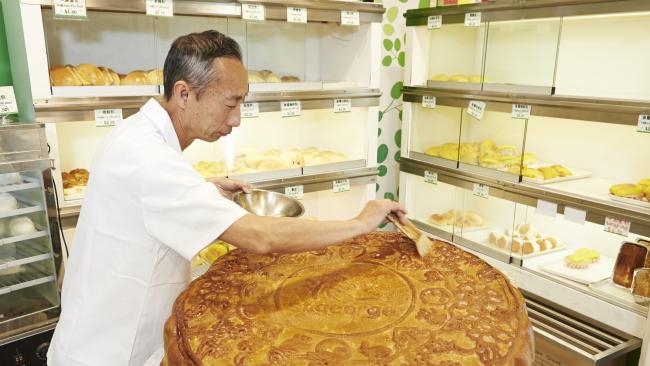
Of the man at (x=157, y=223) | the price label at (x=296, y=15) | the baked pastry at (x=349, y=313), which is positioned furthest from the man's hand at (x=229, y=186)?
the price label at (x=296, y=15)

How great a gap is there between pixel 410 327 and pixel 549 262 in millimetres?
2093

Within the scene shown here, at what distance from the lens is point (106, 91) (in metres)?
2.46

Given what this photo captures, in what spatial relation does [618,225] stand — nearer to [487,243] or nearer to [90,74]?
[487,243]

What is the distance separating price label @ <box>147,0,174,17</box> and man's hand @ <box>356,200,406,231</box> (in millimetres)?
1499

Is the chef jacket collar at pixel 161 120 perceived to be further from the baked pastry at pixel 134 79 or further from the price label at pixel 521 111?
the price label at pixel 521 111

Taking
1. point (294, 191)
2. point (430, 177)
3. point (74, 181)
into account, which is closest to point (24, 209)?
point (74, 181)

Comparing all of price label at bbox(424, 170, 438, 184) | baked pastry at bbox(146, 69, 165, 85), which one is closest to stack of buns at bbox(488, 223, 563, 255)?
price label at bbox(424, 170, 438, 184)

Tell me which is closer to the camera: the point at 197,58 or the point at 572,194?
the point at 197,58

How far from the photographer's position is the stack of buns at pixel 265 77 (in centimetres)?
312

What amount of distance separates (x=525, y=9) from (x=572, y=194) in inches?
43.3

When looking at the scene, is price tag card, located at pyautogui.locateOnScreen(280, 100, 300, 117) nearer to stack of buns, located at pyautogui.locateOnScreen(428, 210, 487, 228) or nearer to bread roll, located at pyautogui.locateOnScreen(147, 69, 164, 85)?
bread roll, located at pyautogui.locateOnScreen(147, 69, 164, 85)

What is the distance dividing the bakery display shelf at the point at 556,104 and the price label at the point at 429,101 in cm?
2

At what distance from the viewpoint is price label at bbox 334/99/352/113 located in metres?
3.23

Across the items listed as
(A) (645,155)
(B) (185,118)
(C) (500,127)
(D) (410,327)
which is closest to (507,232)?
(C) (500,127)
